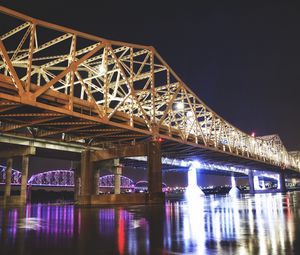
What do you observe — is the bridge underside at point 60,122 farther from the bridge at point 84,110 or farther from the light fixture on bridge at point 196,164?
the light fixture on bridge at point 196,164

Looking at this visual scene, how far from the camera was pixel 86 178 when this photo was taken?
202ft

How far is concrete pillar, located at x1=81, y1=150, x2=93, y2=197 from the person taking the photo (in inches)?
2391

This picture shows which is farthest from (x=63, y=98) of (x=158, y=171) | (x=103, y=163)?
(x=103, y=163)

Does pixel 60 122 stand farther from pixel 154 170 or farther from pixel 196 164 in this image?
pixel 196 164

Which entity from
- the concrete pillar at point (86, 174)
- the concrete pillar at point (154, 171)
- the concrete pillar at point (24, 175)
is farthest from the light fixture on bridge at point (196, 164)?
the concrete pillar at point (154, 171)

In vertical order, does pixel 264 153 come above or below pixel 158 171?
above

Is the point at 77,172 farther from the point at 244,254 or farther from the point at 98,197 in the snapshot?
the point at 244,254

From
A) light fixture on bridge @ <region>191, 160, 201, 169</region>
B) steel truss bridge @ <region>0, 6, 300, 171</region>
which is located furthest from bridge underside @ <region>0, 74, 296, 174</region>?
light fixture on bridge @ <region>191, 160, 201, 169</region>

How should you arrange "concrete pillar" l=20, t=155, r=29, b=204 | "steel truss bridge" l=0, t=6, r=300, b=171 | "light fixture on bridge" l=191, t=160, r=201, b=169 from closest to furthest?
"steel truss bridge" l=0, t=6, r=300, b=171 → "concrete pillar" l=20, t=155, r=29, b=204 → "light fixture on bridge" l=191, t=160, r=201, b=169

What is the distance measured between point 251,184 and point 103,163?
115587mm

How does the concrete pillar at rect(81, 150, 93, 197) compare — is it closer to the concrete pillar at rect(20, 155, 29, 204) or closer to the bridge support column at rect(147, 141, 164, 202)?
the concrete pillar at rect(20, 155, 29, 204)

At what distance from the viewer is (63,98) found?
44094mm

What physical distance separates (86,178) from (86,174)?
0.75 m

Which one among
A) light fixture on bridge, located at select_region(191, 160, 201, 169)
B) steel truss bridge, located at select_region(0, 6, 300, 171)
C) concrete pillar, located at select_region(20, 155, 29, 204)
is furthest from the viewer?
light fixture on bridge, located at select_region(191, 160, 201, 169)
